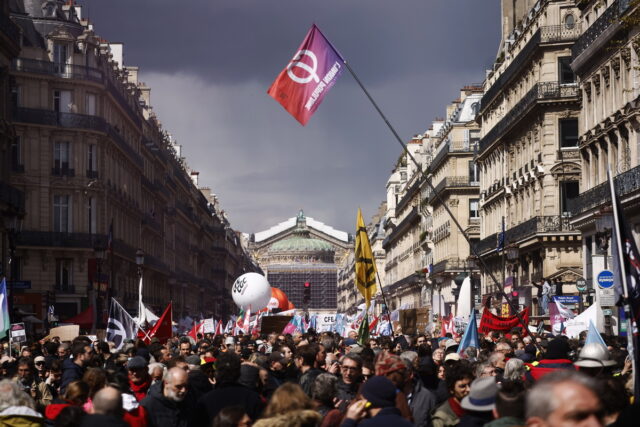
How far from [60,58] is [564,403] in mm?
50339

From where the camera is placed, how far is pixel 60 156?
176ft

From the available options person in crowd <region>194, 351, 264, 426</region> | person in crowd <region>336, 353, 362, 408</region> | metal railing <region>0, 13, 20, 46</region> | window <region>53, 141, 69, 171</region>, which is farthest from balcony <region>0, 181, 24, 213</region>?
person in crowd <region>194, 351, 264, 426</region>

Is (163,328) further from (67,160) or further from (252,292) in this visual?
(67,160)

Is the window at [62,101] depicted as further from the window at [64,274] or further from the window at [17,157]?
the window at [64,274]

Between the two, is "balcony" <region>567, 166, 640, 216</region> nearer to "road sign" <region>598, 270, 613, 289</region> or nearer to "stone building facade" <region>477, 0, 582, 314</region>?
"stone building facade" <region>477, 0, 582, 314</region>

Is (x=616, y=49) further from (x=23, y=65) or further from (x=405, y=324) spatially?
(x=23, y=65)

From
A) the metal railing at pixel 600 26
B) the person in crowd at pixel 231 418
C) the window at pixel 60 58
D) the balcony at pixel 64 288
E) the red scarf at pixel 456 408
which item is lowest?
the red scarf at pixel 456 408

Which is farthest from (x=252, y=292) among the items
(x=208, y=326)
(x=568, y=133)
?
(x=568, y=133)

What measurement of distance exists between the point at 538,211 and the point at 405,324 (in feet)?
40.4

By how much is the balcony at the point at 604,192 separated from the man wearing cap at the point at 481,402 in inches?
829

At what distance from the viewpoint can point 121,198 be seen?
201ft

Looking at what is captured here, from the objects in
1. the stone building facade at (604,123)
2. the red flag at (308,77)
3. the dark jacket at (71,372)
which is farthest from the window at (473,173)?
the dark jacket at (71,372)

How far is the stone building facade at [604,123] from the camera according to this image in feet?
107

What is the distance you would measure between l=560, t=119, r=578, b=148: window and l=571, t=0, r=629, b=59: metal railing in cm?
781
